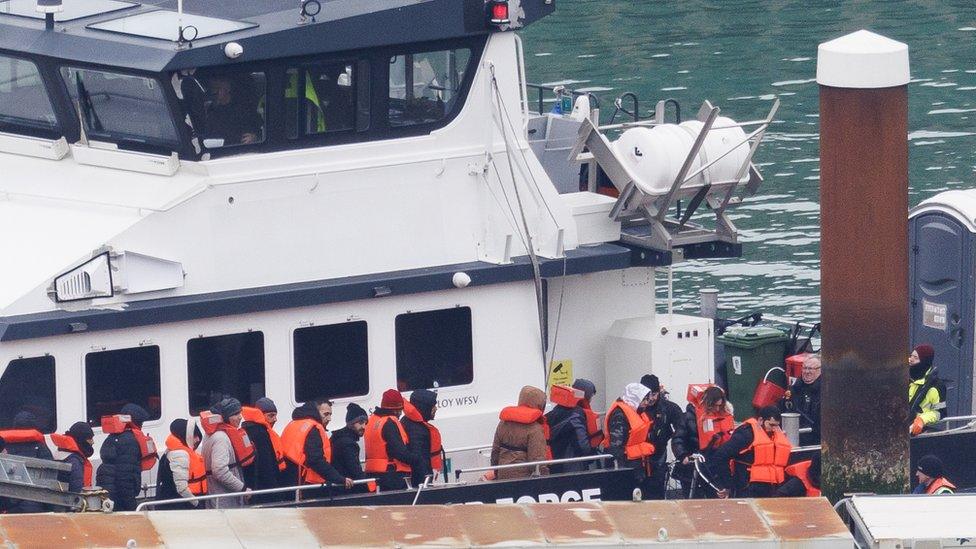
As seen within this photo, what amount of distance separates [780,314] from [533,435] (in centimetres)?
1065

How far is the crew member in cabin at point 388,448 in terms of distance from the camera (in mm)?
12078

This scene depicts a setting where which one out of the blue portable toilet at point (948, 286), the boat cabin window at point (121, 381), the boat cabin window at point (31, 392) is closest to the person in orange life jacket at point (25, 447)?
the boat cabin window at point (31, 392)

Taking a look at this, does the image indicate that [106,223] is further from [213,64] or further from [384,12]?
[384,12]

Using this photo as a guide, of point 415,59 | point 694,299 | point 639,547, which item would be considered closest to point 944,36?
point 694,299

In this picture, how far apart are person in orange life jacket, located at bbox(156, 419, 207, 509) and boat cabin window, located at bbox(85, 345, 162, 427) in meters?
0.41

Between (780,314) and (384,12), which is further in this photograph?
(780,314)

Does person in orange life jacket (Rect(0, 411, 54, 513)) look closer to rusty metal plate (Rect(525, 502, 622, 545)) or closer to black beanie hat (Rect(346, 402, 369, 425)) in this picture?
black beanie hat (Rect(346, 402, 369, 425))

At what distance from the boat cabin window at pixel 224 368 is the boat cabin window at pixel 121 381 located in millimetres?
240

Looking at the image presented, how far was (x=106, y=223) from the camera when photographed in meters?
12.2

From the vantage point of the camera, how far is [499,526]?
414 inches

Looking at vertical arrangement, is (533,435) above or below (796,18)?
below

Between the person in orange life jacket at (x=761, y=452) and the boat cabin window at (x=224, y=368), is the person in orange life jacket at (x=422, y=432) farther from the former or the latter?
the person in orange life jacket at (x=761, y=452)

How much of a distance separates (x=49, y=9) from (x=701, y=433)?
5182 millimetres

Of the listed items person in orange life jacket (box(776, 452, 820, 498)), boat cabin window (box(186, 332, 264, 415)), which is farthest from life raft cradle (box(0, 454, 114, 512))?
person in orange life jacket (box(776, 452, 820, 498))
